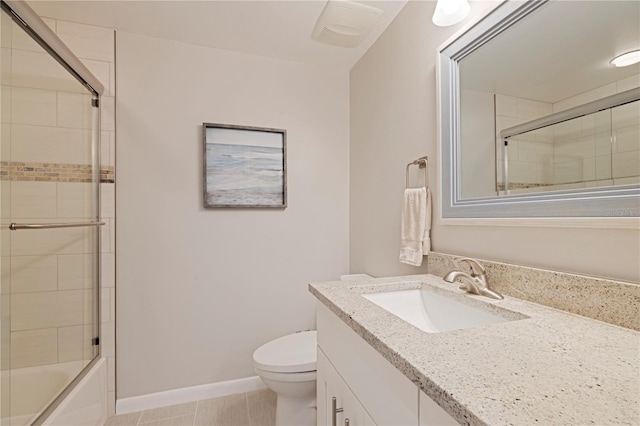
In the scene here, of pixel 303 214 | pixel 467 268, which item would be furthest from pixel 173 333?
pixel 467 268

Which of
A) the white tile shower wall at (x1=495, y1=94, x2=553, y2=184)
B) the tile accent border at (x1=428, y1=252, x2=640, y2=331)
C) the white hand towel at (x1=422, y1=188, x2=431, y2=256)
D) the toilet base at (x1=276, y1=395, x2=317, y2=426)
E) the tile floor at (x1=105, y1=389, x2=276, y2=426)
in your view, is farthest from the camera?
the tile floor at (x1=105, y1=389, x2=276, y2=426)

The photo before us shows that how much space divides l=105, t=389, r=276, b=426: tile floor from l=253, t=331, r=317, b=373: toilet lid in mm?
443

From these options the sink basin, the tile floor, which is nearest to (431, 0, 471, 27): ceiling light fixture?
the sink basin

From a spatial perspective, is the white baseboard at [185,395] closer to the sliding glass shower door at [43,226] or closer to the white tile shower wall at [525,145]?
the sliding glass shower door at [43,226]

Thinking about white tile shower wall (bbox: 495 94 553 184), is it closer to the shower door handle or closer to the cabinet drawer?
the cabinet drawer

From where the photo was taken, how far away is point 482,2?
111 cm

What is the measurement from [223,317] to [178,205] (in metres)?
0.78

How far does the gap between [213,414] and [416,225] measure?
158cm

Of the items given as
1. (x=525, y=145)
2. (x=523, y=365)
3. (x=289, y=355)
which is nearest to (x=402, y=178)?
(x=525, y=145)

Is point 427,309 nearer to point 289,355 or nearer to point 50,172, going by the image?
point 289,355

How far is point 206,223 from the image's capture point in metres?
1.95

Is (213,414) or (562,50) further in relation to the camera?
(213,414)

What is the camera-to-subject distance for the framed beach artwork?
1.94 metres

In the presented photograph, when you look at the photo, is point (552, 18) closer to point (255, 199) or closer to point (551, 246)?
point (551, 246)
